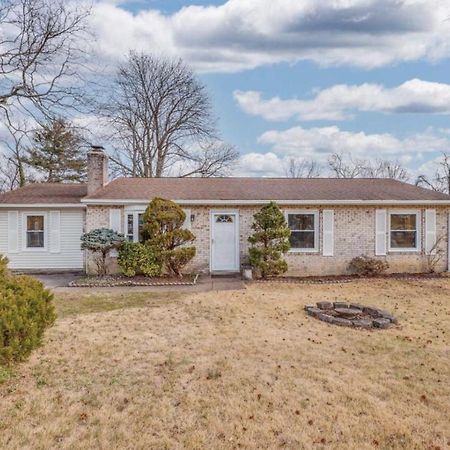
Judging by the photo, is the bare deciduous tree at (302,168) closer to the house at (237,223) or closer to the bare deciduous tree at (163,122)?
the bare deciduous tree at (163,122)

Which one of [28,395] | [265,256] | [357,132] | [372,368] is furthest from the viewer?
[357,132]

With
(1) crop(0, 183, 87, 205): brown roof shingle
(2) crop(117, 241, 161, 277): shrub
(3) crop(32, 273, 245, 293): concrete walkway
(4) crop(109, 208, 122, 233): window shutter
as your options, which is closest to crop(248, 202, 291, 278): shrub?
(3) crop(32, 273, 245, 293): concrete walkway

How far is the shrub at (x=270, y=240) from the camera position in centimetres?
1247

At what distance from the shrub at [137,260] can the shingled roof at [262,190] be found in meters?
1.73

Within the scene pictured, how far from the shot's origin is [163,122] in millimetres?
28188

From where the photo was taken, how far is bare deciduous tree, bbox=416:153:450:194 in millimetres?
30828

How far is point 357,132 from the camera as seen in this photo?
2412 centimetres

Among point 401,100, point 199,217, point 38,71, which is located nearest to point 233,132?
point 401,100

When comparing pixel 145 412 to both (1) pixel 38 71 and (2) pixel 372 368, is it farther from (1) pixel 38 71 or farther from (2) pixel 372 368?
(1) pixel 38 71

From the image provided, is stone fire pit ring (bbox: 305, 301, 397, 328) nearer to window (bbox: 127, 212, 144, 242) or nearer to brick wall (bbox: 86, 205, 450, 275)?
brick wall (bbox: 86, 205, 450, 275)

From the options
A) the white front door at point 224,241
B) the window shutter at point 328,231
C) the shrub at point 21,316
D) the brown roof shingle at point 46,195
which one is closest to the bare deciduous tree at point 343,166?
the window shutter at point 328,231

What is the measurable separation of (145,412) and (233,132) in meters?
25.4

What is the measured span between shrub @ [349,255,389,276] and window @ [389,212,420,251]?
1.04 meters

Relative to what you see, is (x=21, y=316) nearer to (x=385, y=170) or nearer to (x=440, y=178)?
(x=440, y=178)
